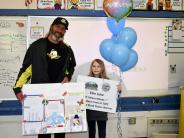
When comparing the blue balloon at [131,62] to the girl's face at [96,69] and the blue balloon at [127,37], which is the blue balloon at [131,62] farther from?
the girl's face at [96,69]

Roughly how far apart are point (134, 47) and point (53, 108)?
123 centimetres

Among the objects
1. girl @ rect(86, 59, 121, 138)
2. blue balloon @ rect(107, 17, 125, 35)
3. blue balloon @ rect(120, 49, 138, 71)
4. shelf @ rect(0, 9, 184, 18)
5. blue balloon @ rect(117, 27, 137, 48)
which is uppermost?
shelf @ rect(0, 9, 184, 18)

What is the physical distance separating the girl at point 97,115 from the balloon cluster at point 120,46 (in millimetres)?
136

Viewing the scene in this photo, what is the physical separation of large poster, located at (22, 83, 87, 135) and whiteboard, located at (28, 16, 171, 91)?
498 millimetres

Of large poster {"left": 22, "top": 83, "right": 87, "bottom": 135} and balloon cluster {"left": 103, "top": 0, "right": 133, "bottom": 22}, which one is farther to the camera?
balloon cluster {"left": 103, "top": 0, "right": 133, "bottom": 22}

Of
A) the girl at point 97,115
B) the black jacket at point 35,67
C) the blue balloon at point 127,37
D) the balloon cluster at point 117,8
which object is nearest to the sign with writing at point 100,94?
the girl at point 97,115

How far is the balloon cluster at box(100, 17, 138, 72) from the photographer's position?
341 cm

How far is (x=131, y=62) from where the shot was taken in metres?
3.56

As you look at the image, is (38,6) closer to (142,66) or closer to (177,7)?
(142,66)

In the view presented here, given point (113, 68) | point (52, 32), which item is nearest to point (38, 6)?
point (52, 32)

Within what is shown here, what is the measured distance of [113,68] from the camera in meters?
3.71

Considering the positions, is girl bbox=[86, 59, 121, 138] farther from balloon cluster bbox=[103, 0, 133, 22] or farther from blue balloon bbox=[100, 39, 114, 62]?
balloon cluster bbox=[103, 0, 133, 22]

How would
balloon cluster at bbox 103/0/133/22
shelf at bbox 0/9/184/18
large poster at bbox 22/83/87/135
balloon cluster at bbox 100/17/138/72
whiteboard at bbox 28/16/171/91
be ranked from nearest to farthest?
large poster at bbox 22/83/87/135
balloon cluster at bbox 103/0/133/22
balloon cluster at bbox 100/17/138/72
shelf at bbox 0/9/184/18
whiteboard at bbox 28/16/171/91

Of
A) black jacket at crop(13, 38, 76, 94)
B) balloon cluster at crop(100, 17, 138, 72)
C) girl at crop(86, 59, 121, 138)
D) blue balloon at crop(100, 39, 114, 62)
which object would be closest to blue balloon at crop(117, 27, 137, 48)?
balloon cluster at crop(100, 17, 138, 72)
